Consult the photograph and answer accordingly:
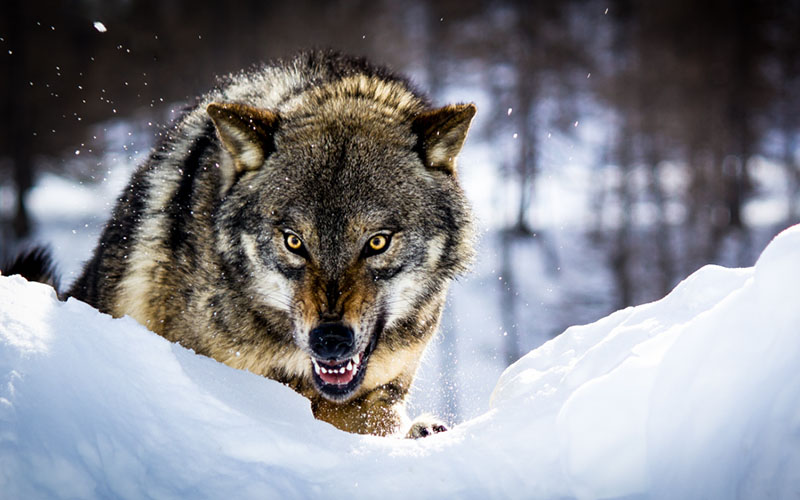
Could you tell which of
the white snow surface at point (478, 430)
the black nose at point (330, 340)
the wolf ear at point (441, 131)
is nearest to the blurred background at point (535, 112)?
the wolf ear at point (441, 131)

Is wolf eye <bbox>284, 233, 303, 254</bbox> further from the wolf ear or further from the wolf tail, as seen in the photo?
the wolf tail

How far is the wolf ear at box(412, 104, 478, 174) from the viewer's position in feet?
9.86

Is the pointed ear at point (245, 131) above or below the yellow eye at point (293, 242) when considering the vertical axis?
above

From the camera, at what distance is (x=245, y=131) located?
9.29ft

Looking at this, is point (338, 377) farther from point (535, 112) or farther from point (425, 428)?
point (535, 112)

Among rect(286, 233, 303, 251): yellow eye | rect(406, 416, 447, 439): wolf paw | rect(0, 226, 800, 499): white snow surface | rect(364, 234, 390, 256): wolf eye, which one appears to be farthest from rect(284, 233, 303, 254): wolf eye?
rect(406, 416, 447, 439): wolf paw

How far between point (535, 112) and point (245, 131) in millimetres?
15920

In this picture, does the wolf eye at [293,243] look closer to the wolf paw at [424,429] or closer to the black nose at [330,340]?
the black nose at [330,340]

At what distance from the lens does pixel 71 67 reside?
49.0 feet

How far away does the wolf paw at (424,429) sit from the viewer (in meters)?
2.96

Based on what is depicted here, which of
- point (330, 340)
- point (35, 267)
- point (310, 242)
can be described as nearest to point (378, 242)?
point (310, 242)

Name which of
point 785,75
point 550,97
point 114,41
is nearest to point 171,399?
point 114,41

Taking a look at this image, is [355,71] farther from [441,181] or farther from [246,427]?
[246,427]

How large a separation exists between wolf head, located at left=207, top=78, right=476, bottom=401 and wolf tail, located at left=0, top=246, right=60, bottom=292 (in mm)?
1674
